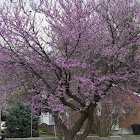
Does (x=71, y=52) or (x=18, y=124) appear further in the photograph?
(x=18, y=124)

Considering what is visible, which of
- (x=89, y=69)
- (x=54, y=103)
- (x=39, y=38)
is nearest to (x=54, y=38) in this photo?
(x=39, y=38)

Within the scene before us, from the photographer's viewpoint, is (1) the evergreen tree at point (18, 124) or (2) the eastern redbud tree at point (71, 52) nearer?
(2) the eastern redbud tree at point (71, 52)

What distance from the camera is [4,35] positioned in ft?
28.2

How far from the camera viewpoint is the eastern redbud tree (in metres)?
8.53

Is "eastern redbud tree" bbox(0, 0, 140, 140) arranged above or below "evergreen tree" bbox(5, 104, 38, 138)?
above

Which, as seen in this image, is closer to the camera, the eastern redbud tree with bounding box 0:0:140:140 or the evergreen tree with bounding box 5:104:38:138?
the eastern redbud tree with bounding box 0:0:140:140

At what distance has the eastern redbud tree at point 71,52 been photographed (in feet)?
28.0

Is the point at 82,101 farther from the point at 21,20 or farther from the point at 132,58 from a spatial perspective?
the point at 21,20

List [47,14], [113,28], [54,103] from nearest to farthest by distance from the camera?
1. [54,103]
2. [47,14]
3. [113,28]

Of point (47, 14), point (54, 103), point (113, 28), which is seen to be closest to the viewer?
point (54, 103)

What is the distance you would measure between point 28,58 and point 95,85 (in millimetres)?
2236

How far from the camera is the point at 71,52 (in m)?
8.85

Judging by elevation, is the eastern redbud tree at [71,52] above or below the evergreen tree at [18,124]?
above

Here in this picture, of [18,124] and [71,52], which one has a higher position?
[71,52]
